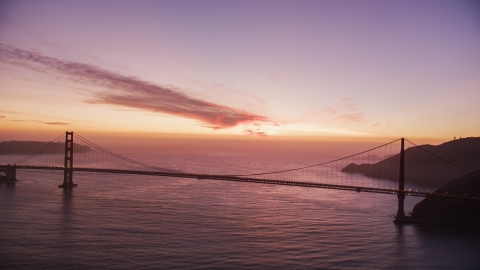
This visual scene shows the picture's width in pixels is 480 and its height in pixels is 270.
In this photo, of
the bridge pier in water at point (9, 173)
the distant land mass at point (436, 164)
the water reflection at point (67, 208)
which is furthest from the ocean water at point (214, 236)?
the distant land mass at point (436, 164)

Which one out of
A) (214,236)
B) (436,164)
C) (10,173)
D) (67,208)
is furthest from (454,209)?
(10,173)

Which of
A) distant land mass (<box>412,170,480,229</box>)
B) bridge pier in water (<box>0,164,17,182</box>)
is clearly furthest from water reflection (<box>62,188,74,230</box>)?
distant land mass (<box>412,170,480,229</box>)

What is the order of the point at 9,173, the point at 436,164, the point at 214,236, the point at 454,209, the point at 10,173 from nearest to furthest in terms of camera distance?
the point at 214,236, the point at 454,209, the point at 9,173, the point at 10,173, the point at 436,164

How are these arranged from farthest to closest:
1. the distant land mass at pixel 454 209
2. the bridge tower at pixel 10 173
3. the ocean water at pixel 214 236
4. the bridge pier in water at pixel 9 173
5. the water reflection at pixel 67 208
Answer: the bridge tower at pixel 10 173 → the bridge pier in water at pixel 9 173 → the distant land mass at pixel 454 209 → the water reflection at pixel 67 208 → the ocean water at pixel 214 236

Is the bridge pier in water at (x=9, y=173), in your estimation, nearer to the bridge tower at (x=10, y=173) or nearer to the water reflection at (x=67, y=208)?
the bridge tower at (x=10, y=173)

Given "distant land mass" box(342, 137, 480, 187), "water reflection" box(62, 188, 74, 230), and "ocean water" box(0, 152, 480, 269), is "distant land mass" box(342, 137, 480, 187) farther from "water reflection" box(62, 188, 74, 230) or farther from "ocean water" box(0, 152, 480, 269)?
"water reflection" box(62, 188, 74, 230)

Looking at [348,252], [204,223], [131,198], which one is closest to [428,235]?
[348,252]

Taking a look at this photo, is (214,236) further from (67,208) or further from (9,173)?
(9,173)
